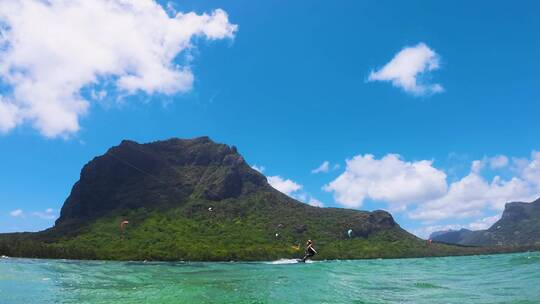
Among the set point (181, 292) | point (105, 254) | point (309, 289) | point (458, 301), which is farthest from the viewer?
point (105, 254)

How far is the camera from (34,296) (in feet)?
→ 114

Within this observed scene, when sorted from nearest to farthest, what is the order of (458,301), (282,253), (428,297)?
(458,301)
(428,297)
(282,253)

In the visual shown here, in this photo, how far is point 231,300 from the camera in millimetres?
32344

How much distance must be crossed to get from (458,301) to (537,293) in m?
5.20

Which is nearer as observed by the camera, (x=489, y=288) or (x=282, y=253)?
(x=489, y=288)

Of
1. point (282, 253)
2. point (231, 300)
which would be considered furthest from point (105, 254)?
point (231, 300)

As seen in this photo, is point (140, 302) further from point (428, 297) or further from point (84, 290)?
point (428, 297)

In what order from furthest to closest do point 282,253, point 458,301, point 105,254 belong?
point 282,253 → point 105,254 → point 458,301

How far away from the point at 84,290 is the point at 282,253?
163 meters

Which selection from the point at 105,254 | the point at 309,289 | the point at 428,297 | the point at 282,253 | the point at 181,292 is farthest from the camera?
the point at 282,253

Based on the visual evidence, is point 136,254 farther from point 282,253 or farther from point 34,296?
point 34,296

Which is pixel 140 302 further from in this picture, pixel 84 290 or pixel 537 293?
pixel 537 293

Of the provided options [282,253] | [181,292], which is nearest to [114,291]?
[181,292]

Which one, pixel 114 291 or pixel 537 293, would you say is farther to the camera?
pixel 114 291
